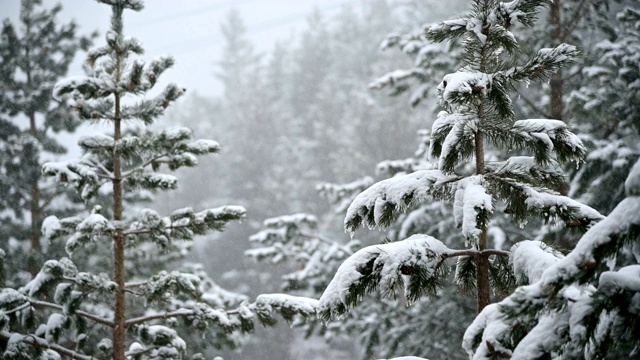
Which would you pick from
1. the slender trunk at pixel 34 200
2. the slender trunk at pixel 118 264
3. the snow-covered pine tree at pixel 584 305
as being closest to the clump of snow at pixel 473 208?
the snow-covered pine tree at pixel 584 305

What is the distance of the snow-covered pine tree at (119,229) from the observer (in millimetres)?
5004

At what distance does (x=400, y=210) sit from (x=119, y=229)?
331 centimetres

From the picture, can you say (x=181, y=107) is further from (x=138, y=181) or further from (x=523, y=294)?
(x=523, y=294)

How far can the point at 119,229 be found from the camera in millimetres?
5164

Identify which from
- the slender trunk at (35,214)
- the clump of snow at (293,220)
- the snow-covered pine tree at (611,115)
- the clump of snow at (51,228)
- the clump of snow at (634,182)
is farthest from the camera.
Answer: the slender trunk at (35,214)

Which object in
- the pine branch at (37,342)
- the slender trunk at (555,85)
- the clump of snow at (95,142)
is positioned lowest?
the pine branch at (37,342)

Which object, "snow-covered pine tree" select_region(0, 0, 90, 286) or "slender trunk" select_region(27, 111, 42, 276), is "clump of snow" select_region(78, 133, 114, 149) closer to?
"snow-covered pine tree" select_region(0, 0, 90, 286)

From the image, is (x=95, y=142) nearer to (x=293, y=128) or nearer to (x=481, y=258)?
(x=481, y=258)

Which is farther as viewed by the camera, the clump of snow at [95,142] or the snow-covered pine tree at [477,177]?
the clump of snow at [95,142]

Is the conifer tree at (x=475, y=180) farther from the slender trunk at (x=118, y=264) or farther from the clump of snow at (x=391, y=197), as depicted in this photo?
the slender trunk at (x=118, y=264)

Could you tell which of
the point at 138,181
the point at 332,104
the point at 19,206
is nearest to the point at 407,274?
the point at 138,181

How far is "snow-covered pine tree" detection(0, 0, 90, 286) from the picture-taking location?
32.2 ft

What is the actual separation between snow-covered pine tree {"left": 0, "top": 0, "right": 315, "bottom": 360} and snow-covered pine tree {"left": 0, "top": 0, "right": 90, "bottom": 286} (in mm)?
4799

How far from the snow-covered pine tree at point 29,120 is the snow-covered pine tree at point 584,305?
9.24 m
